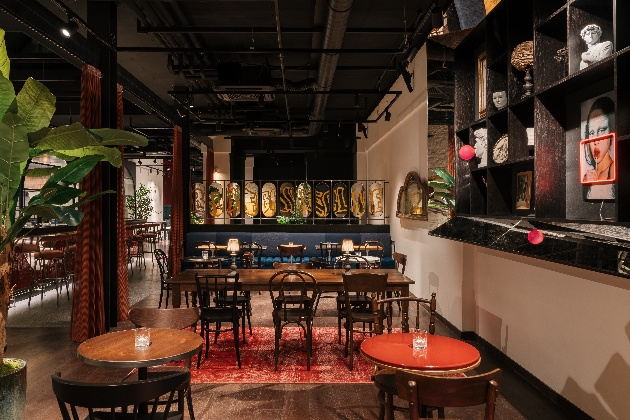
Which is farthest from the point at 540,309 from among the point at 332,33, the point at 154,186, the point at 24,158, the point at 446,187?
the point at 154,186

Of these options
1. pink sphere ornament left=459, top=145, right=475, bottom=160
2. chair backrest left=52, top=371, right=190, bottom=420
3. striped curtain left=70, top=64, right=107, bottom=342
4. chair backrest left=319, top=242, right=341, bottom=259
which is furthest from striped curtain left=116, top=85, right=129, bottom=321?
chair backrest left=52, top=371, right=190, bottom=420

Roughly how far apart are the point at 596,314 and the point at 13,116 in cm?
349

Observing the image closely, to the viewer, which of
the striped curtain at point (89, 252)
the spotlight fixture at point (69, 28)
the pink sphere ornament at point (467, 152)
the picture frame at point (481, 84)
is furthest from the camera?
the striped curtain at point (89, 252)

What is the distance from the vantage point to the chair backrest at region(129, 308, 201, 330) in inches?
131

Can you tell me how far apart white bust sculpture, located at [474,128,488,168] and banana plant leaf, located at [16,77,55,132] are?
117 inches

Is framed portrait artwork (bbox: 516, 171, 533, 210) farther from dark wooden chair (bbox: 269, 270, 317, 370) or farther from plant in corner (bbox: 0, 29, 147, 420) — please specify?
plant in corner (bbox: 0, 29, 147, 420)

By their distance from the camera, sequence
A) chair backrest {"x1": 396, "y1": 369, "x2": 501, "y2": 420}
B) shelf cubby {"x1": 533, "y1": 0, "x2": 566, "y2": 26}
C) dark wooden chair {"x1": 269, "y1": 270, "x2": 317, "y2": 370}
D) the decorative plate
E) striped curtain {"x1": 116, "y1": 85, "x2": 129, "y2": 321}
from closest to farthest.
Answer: chair backrest {"x1": 396, "y1": 369, "x2": 501, "y2": 420} → shelf cubby {"x1": 533, "y1": 0, "x2": 566, "y2": 26} → the decorative plate → dark wooden chair {"x1": 269, "y1": 270, "x2": 317, "y2": 370} → striped curtain {"x1": 116, "y1": 85, "x2": 129, "y2": 321}

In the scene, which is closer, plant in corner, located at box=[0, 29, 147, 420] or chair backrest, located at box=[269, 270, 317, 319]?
plant in corner, located at box=[0, 29, 147, 420]

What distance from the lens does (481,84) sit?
387 cm

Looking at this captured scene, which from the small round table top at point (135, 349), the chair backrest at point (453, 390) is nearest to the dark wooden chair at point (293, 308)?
the small round table top at point (135, 349)

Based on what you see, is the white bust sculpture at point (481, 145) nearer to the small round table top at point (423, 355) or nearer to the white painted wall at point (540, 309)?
the white painted wall at point (540, 309)

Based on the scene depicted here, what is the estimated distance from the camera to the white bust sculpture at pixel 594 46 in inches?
89.2

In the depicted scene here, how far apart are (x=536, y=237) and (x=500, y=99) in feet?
3.88

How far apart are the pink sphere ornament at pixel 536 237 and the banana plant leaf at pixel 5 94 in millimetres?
2783
